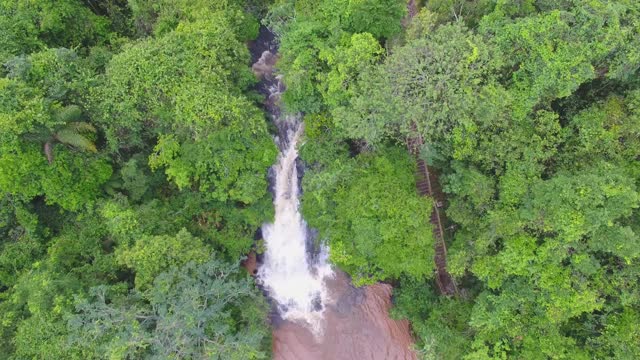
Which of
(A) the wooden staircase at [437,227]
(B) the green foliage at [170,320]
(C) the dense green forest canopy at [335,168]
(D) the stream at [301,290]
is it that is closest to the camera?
(C) the dense green forest canopy at [335,168]

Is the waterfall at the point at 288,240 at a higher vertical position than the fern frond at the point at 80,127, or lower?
lower

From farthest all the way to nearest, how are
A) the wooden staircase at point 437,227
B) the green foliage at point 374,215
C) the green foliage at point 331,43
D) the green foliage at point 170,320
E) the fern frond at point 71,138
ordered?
the wooden staircase at point 437,227 < the fern frond at point 71,138 < the green foliage at point 374,215 < the green foliage at point 331,43 < the green foliage at point 170,320

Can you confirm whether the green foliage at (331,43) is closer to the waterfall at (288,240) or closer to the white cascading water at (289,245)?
the waterfall at (288,240)

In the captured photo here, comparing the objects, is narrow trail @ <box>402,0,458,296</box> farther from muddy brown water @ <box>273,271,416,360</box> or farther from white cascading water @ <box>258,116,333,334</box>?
white cascading water @ <box>258,116,333,334</box>

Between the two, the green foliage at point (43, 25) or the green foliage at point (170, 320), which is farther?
the green foliage at point (43, 25)

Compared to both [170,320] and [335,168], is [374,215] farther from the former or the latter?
[170,320]

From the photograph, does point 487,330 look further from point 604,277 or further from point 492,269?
point 604,277

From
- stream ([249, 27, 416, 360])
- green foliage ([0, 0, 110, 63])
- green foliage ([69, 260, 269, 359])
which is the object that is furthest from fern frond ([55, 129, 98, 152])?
stream ([249, 27, 416, 360])

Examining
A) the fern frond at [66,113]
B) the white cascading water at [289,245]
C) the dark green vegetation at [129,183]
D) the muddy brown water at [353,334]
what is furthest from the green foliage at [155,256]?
the muddy brown water at [353,334]

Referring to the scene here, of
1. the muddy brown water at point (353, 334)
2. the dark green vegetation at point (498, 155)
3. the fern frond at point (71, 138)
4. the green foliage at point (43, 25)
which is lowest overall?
the muddy brown water at point (353, 334)
